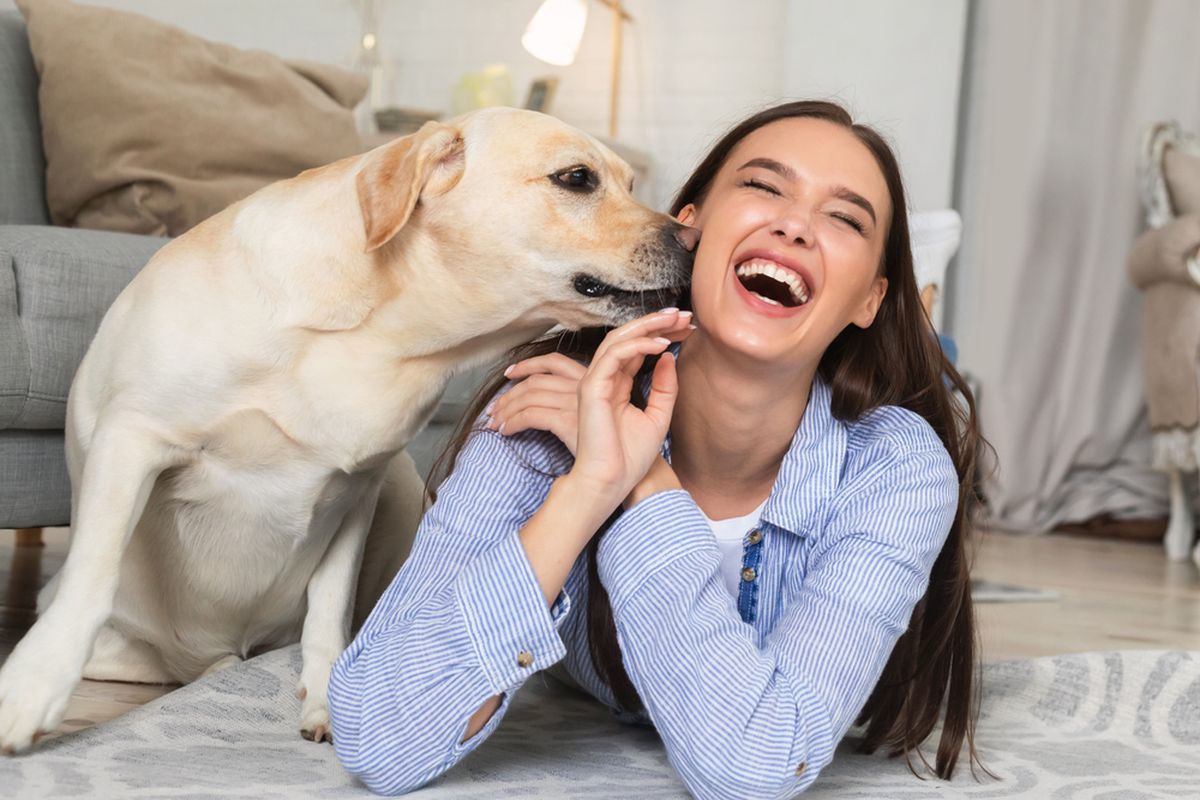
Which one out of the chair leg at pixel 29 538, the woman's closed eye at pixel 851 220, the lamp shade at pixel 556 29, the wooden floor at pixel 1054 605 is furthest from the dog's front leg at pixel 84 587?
the lamp shade at pixel 556 29

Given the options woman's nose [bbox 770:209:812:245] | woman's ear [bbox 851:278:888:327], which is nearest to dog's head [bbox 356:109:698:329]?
woman's nose [bbox 770:209:812:245]

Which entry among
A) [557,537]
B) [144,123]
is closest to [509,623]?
[557,537]

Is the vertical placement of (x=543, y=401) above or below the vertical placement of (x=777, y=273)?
below

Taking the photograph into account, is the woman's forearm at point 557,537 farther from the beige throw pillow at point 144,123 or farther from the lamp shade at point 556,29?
the lamp shade at point 556,29

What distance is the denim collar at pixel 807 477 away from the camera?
4.18ft

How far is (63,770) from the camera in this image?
111 cm

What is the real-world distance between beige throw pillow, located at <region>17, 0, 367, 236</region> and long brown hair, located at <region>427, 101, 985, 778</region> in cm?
110

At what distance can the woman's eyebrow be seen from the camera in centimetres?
130

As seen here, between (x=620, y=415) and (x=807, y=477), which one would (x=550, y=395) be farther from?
(x=807, y=477)

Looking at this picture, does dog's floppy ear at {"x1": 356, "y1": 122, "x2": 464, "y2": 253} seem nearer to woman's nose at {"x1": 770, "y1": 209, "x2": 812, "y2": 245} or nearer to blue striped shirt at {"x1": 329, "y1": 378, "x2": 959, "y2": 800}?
blue striped shirt at {"x1": 329, "y1": 378, "x2": 959, "y2": 800}

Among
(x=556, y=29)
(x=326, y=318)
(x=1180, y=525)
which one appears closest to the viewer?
(x=326, y=318)

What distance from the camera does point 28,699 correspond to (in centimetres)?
114

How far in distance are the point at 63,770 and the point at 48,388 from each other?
2.22ft

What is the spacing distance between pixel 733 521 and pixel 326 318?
48 cm
